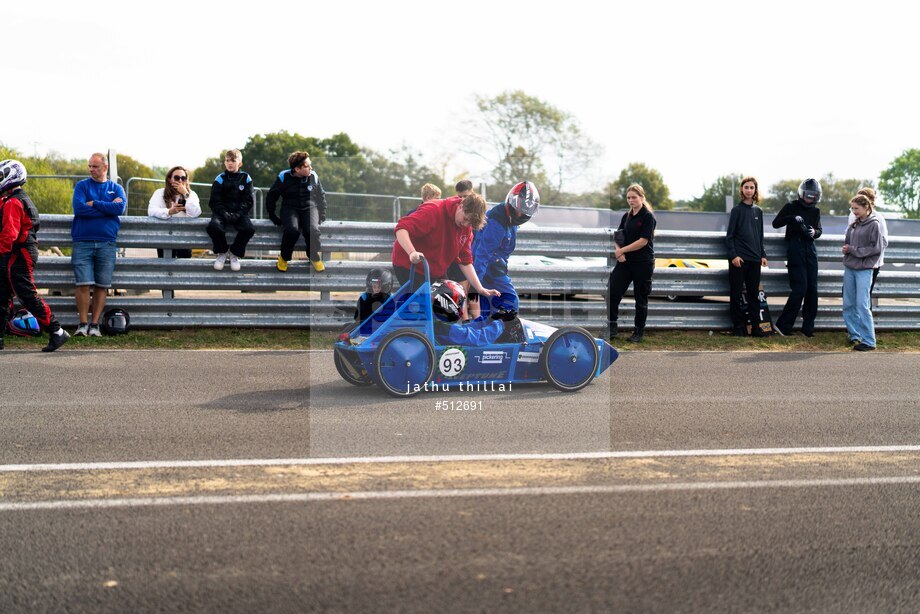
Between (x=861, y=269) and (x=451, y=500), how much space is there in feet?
30.2

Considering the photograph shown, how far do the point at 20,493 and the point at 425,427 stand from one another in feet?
8.51

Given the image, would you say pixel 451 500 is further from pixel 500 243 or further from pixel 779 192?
pixel 779 192

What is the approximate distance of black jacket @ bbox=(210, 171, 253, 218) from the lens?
37.8 feet

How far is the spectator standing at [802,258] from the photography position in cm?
1265

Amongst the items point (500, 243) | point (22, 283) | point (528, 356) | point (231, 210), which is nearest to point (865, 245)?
point (500, 243)

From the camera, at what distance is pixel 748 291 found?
41.1 ft

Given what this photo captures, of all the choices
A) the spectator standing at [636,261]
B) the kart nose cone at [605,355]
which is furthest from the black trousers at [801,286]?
the kart nose cone at [605,355]

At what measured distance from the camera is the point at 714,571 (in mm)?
3838

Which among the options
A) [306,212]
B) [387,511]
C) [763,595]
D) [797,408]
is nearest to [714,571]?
[763,595]

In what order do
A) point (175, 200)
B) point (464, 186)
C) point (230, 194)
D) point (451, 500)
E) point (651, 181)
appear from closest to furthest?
1. point (451, 500)
2. point (464, 186)
3. point (230, 194)
4. point (175, 200)
5. point (651, 181)

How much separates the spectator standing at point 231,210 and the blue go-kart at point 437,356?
411cm

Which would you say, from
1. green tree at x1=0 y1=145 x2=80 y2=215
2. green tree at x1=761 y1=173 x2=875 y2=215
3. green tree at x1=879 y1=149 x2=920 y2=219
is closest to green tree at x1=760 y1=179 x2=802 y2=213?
green tree at x1=761 y1=173 x2=875 y2=215

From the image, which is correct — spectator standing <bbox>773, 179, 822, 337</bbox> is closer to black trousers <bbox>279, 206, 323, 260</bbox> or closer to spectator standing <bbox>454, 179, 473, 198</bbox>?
spectator standing <bbox>454, 179, 473, 198</bbox>

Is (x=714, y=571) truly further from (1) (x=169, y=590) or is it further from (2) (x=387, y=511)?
(1) (x=169, y=590)
